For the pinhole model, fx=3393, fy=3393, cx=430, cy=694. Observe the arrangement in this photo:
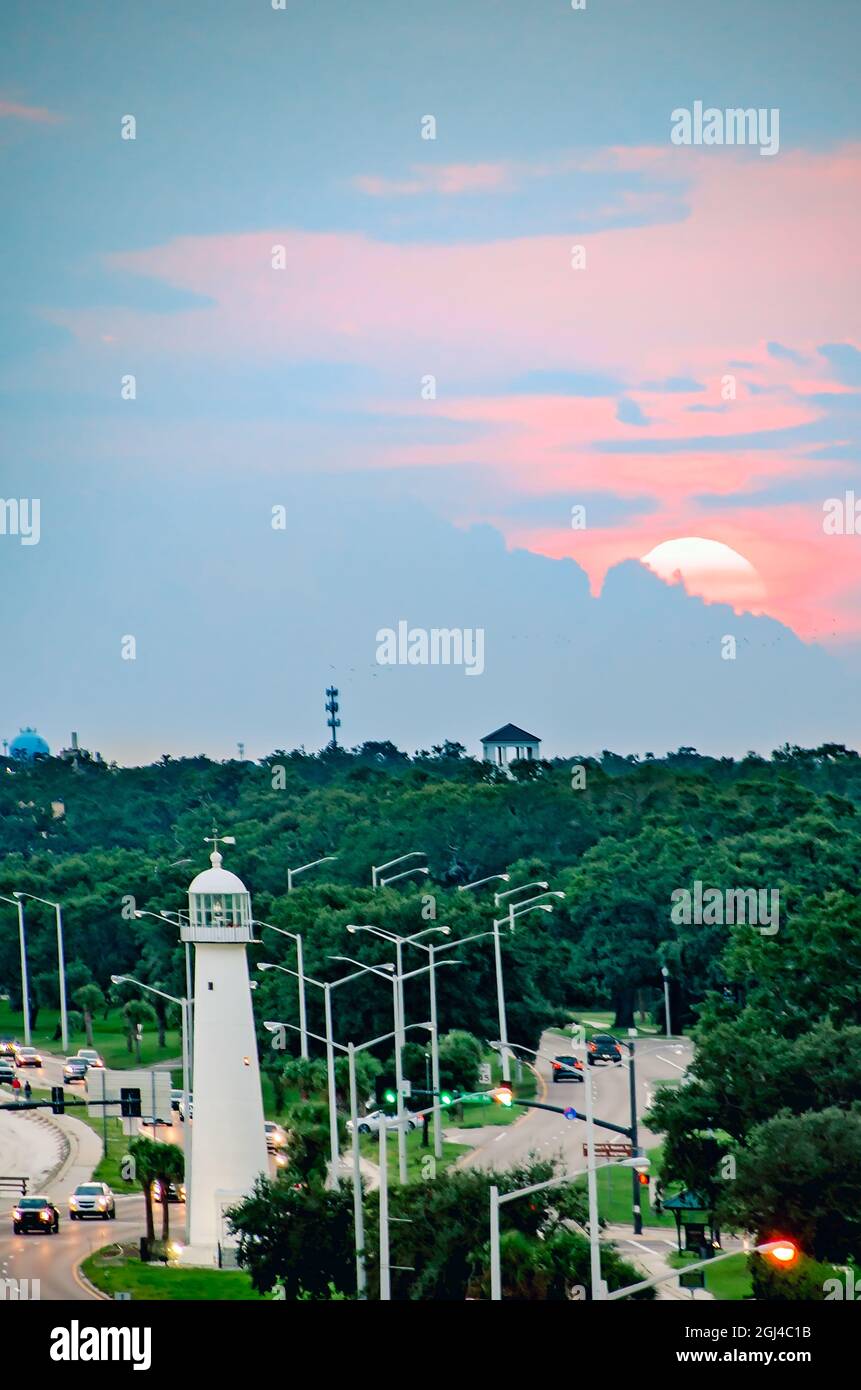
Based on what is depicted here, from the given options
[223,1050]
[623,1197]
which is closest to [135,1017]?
[223,1050]

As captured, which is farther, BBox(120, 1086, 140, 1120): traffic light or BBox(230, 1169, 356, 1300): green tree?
BBox(120, 1086, 140, 1120): traffic light

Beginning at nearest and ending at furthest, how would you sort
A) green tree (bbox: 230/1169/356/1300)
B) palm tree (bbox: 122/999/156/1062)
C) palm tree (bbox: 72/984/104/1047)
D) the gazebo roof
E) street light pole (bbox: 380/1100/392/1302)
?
1. street light pole (bbox: 380/1100/392/1302)
2. green tree (bbox: 230/1169/356/1300)
3. the gazebo roof
4. palm tree (bbox: 122/999/156/1062)
5. palm tree (bbox: 72/984/104/1047)

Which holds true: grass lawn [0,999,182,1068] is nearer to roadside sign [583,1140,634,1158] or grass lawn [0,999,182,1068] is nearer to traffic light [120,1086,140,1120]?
traffic light [120,1086,140,1120]

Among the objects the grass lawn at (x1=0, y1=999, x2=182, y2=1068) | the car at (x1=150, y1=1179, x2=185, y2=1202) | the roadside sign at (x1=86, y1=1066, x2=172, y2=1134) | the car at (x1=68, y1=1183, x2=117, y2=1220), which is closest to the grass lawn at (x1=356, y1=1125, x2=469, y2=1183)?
the car at (x1=150, y1=1179, x2=185, y2=1202)

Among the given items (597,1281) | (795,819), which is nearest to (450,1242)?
(597,1281)

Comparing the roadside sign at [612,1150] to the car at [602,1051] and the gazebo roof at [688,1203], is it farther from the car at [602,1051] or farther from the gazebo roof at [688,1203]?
the car at [602,1051]

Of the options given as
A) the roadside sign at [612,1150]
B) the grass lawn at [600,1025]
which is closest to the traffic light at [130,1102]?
the roadside sign at [612,1150]

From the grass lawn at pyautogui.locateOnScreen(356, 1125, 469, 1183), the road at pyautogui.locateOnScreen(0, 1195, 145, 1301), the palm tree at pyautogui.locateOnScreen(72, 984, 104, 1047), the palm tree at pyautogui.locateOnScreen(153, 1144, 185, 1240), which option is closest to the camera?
the road at pyautogui.locateOnScreen(0, 1195, 145, 1301)
